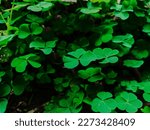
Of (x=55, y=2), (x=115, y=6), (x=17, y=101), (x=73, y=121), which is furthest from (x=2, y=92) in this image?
(x=115, y=6)

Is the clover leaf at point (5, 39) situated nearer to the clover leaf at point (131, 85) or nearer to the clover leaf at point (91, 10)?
the clover leaf at point (91, 10)

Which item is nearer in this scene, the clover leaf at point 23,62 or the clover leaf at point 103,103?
the clover leaf at point 103,103

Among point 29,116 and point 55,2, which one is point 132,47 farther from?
point 29,116

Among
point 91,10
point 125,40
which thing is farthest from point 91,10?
point 125,40

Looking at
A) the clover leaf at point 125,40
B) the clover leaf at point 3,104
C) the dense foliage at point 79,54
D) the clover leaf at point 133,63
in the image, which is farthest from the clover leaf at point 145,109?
the clover leaf at point 3,104

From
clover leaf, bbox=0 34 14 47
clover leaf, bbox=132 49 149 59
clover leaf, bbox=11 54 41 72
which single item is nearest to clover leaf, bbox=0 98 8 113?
clover leaf, bbox=11 54 41 72

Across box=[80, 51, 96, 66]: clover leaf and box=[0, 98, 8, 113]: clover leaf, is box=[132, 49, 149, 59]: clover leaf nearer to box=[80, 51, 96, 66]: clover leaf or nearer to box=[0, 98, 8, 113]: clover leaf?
box=[80, 51, 96, 66]: clover leaf
